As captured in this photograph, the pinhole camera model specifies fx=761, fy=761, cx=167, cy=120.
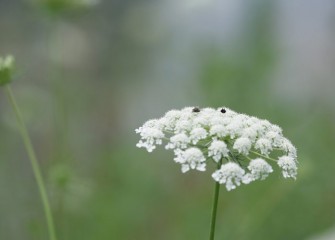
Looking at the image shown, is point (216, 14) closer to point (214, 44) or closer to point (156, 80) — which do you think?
point (214, 44)

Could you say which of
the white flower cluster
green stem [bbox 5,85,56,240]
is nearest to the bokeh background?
green stem [bbox 5,85,56,240]

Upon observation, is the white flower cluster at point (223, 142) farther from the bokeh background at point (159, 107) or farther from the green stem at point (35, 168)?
the bokeh background at point (159, 107)

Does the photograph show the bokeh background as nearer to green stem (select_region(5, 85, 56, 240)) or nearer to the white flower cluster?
green stem (select_region(5, 85, 56, 240))

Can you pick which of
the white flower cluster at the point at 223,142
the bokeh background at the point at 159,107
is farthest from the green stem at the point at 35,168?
the white flower cluster at the point at 223,142

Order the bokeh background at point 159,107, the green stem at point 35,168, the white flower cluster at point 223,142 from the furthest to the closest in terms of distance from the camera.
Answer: the bokeh background at point 159,107, the green stem at point 35,168, the white flower cluster at point 223,142

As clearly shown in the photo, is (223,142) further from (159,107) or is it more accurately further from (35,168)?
(159,107)

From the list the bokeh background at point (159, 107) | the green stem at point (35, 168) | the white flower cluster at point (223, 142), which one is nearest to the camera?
the white flower cluster at point (223, 142)

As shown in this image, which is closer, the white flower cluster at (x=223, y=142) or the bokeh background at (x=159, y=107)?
the white flower cluster at (x=223, y=142)
